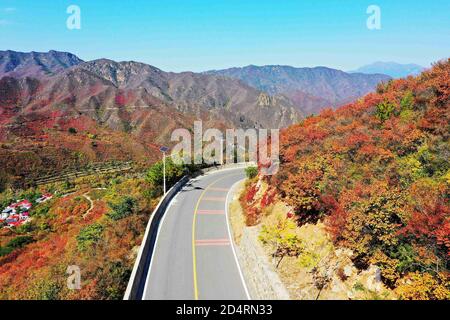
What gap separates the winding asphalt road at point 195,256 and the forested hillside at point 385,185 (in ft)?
10.2

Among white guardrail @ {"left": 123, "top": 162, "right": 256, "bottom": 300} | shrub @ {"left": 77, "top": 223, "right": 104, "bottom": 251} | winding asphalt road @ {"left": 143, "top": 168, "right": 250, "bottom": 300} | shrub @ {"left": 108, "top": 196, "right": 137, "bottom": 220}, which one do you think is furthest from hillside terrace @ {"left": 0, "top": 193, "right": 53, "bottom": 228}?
winding asphalt road @ {"left": 143, "top": 168, "right": 250, "bottom": 300}

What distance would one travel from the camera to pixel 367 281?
43.2 ft

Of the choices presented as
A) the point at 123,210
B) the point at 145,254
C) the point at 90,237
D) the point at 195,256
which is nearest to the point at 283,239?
the point at 195,256

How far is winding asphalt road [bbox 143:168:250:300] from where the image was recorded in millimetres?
16453

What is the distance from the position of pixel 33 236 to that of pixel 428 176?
37570 millimetres

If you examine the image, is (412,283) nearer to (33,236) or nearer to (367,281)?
(367,281)

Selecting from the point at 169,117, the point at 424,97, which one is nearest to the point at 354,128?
the point at 424,97

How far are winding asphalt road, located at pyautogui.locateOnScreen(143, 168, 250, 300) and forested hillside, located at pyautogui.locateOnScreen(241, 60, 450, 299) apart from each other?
3.12m

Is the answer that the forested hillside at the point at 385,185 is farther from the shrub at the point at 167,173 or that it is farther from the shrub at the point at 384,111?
the shrub at the point at 167,173

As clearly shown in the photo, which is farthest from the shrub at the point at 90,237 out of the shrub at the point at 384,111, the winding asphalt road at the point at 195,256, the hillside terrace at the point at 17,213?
the hillside terrace at the point at 17,213

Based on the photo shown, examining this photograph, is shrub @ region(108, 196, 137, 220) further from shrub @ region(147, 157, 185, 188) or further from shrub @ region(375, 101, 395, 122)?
shrub @ region(375, 101, 395, 122)

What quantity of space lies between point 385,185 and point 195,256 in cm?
1196

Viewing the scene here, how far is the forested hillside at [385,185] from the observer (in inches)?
467
